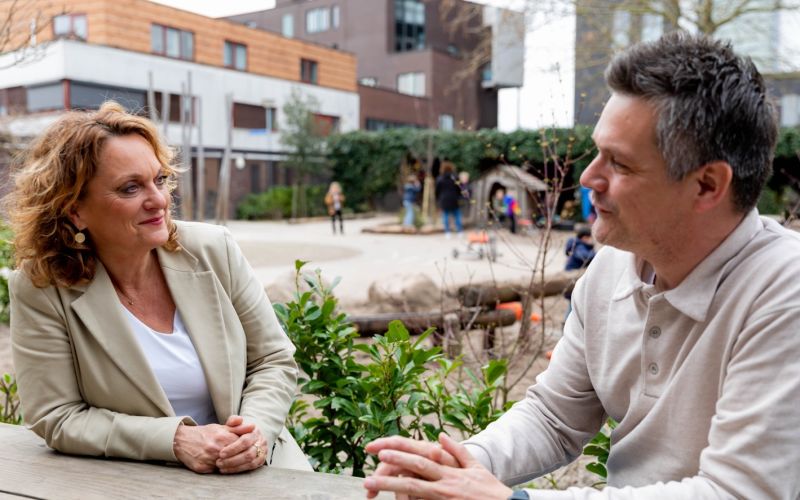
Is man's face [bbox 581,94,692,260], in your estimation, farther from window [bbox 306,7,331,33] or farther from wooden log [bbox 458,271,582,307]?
window [bbox 306,7,331,33]

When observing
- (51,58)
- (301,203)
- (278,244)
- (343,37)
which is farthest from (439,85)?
→ (278,244)

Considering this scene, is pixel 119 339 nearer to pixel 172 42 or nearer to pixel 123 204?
pixel 123 204

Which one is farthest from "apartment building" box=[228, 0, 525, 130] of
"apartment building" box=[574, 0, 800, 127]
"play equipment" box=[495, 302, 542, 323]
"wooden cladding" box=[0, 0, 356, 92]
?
"play equipment" box=[495, 302, 542, 323]

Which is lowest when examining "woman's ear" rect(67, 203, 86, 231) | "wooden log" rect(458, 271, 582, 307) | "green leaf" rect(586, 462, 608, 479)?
"wooden log" rect(458, 271, 582, 307)

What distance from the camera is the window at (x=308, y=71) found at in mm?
32531

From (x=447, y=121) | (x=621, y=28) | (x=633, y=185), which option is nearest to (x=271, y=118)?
(x=447, y=121)

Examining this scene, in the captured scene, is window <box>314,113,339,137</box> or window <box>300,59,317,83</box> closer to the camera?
window <box>314,113,339,137</box>

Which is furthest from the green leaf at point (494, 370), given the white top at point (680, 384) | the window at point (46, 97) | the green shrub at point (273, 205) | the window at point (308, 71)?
the window at point (308, 71)

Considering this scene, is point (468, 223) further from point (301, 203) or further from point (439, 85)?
point (439, 85)

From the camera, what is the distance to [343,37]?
143 feet

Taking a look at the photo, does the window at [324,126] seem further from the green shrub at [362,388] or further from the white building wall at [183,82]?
the green shrub at [362,388]

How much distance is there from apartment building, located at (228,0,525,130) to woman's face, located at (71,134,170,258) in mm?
35273

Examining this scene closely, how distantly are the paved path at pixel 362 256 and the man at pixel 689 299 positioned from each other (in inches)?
249

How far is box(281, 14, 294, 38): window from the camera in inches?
1785
